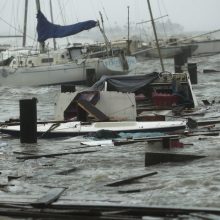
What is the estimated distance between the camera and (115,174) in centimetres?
1005

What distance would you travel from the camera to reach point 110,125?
51.6ft

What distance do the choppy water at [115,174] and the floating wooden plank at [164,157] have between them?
0.20m

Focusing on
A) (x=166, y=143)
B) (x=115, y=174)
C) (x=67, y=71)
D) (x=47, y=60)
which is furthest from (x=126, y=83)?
(x=47, y=60)

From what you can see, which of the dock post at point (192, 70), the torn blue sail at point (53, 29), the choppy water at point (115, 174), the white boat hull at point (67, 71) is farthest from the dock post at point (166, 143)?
the white boat hull at point (67, 71)

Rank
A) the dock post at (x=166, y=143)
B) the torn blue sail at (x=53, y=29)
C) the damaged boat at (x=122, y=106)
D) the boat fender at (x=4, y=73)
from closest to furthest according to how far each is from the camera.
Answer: the dock post at (x=166, y=143) → the damaged boat at (x=122, y=106) → the torn blue sail at (x=53, y=29) → the boat fender at (x=4, y=73)

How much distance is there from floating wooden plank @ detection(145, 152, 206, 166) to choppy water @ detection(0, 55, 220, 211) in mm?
200

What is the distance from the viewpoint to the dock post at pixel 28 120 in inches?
566

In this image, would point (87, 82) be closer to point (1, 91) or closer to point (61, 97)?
point (1, 91)

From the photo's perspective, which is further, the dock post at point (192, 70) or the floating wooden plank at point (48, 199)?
the dock post at point (192, 70)

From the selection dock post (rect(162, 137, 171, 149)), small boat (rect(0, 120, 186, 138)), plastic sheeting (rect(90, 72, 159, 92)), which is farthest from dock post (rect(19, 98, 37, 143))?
plastic sheeting (rect(90, 72, 159, 92))

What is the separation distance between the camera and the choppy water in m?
8.04

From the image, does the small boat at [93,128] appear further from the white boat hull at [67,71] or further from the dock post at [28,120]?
the white boat hull at [67,71]

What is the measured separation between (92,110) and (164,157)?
6.58 m

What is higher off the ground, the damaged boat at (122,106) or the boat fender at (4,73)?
the boat fender at (4,73)
